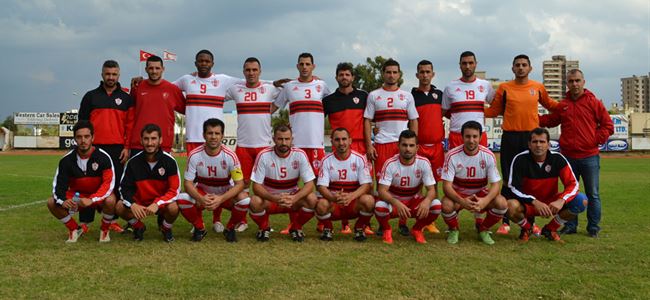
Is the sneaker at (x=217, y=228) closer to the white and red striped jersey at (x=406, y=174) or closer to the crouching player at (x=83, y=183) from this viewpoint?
the crouching player at (x=83, y=183)

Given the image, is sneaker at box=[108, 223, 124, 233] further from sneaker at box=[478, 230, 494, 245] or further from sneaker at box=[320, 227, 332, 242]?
sneaker at box=[478, 230, 494, 245]

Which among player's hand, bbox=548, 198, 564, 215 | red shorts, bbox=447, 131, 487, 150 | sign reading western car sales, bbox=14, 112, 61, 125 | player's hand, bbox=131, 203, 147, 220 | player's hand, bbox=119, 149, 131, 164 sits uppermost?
sign reading western car sales, bbox=14, 112, 61, 125

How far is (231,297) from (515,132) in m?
4.13

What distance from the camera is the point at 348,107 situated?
6.15m

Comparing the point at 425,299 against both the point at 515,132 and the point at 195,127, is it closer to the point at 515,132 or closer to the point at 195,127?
the point at 515,132

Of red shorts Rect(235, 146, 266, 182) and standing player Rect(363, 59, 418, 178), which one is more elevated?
standing player Rect(363, 59, 418, 178)

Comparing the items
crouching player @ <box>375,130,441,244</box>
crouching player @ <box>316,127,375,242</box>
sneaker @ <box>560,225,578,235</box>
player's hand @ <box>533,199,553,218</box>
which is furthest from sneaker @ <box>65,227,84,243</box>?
sneaker @ <box>560,225,578,235</box>

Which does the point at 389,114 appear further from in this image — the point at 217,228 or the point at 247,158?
the point at 217,228

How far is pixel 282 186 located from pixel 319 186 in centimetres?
46

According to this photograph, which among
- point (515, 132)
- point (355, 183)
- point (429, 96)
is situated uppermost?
point (429, 96)

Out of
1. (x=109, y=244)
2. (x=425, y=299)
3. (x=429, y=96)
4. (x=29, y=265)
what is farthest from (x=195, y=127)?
(x=425, y=299)

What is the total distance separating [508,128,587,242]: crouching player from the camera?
525 centimetres

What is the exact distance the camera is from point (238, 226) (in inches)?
233

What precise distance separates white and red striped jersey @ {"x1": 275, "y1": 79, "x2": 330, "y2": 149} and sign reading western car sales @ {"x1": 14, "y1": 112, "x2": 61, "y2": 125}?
156ft
